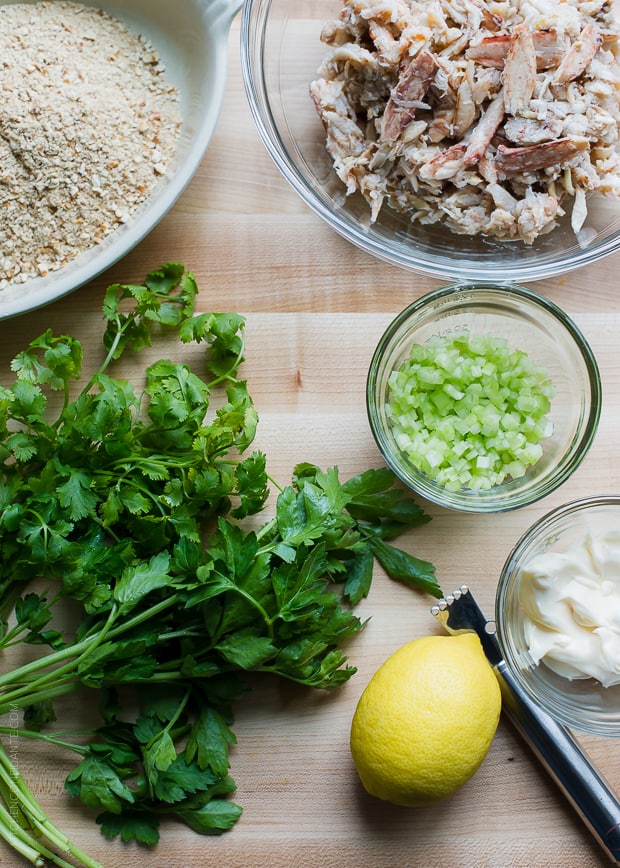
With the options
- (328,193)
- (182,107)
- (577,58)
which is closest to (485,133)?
(577,58)

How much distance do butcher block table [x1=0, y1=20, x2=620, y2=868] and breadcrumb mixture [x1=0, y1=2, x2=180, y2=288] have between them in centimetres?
10

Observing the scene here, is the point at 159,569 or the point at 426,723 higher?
the point at 159,569

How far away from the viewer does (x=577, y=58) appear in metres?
1.21

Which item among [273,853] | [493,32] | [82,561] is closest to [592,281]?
[493,32]

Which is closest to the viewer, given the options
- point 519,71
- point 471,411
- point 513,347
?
point 519,71

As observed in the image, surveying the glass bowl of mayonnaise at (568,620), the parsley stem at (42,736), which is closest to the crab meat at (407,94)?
the glass bowl of mayonnaise at (568,620)

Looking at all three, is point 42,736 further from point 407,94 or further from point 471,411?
point 407,94

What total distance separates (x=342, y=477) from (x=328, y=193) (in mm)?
A: 501

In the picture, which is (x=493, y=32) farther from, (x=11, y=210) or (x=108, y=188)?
(x=11, y=210)

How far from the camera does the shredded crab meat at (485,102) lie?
1.22 metres

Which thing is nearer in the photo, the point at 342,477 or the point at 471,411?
the point at 471,411

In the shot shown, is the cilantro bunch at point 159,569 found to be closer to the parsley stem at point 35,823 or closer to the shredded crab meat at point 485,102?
the parsley stem at point 35,823

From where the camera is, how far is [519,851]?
4.62 feet

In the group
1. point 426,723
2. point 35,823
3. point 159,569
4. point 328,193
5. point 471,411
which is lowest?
point 35,823
